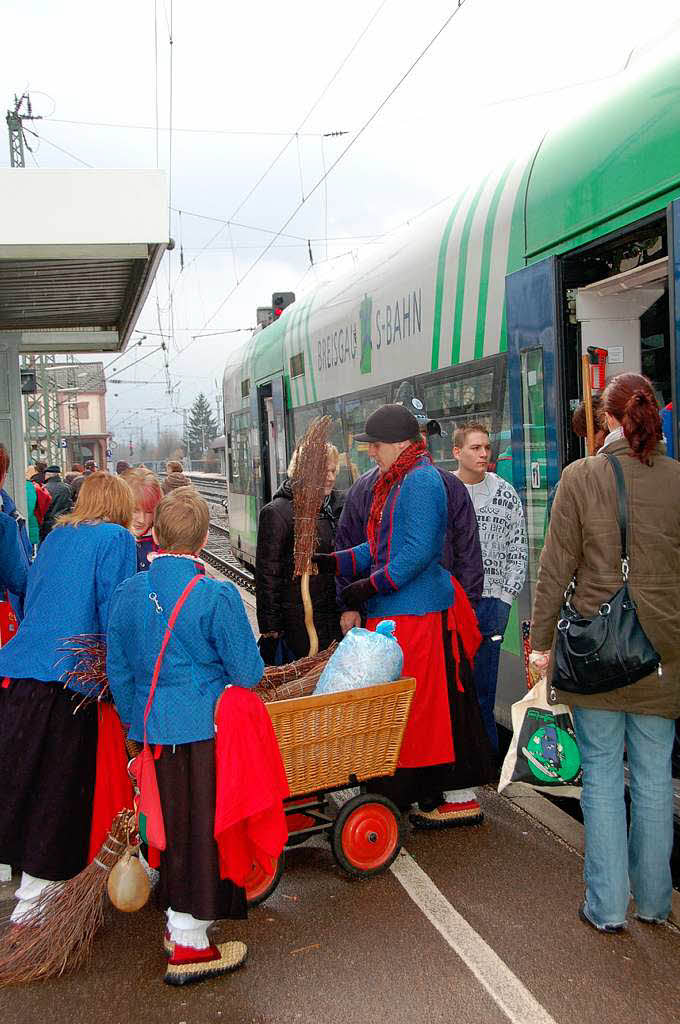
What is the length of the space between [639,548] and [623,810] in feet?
2.92

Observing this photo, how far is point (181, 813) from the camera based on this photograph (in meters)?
3.23

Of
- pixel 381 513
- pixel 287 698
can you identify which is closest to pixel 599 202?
pixel 381 513

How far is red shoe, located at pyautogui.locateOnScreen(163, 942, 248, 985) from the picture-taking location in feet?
10.8

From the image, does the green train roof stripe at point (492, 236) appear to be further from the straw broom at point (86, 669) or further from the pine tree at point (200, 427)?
the pine tree at point (200, 427)

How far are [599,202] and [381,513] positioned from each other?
160 cm

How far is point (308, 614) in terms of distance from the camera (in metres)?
4.67

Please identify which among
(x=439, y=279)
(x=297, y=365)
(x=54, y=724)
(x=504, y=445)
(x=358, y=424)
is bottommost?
(x=54, y=724)

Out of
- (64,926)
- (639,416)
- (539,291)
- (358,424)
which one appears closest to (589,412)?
(539,291)

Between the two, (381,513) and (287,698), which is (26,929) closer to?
(287,698)

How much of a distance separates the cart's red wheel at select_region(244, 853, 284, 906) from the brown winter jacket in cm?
133

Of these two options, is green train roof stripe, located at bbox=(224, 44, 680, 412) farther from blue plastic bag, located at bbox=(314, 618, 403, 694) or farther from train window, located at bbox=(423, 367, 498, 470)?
blue plastic bag, located at bbox=(314, 618, 403, 694)

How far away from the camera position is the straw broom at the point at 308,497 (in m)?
4.60

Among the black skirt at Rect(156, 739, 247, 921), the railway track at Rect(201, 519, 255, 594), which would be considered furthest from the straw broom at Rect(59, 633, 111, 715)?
the railway track at Rect(201, 519, 255, 594)

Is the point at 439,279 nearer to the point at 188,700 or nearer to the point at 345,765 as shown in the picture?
the point at 345,765
